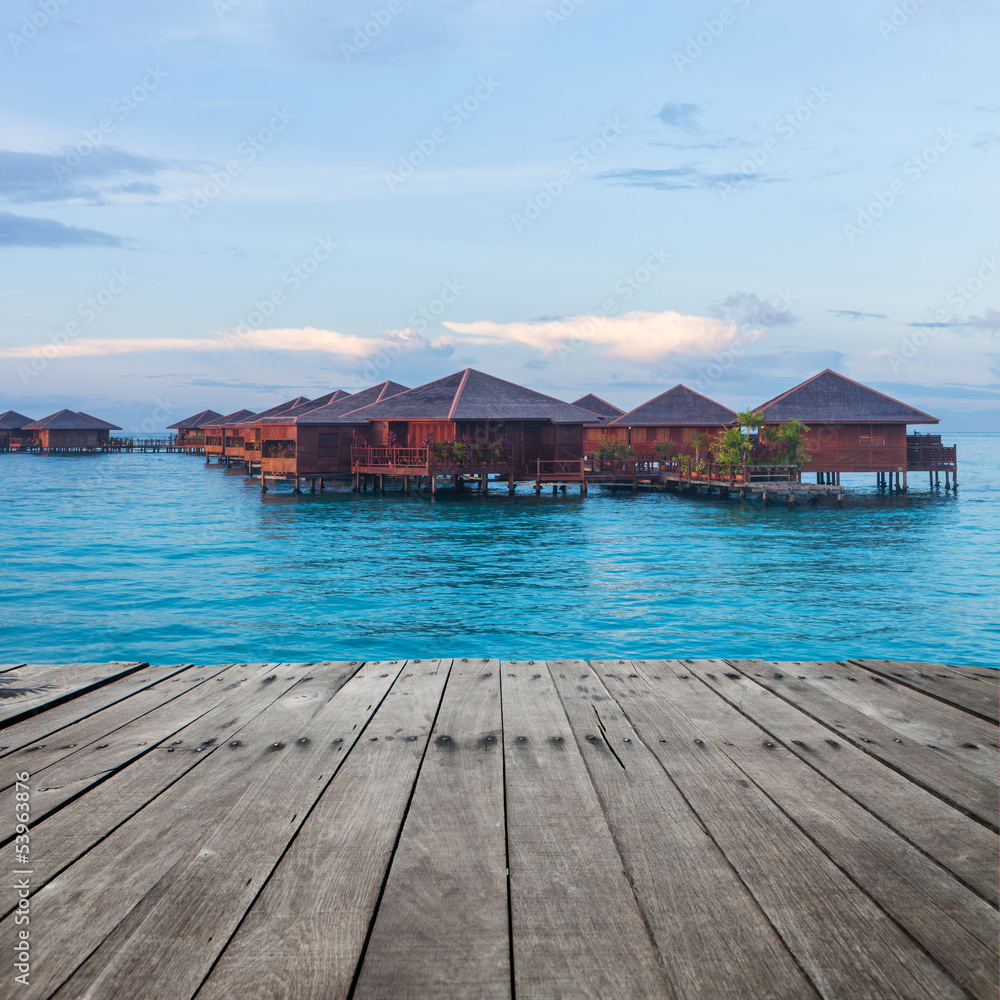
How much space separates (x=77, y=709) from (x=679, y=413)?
47694mm

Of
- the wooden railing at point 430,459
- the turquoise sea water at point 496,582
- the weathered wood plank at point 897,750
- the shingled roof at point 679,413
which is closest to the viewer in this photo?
the weathered wood plank at point 897,750

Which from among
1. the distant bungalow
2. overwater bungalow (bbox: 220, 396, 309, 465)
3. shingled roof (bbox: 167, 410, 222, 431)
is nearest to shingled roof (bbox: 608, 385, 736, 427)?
the distant bungalow

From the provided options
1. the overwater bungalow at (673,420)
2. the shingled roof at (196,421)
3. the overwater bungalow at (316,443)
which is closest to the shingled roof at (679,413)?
the overwater bungalow at (673,420)

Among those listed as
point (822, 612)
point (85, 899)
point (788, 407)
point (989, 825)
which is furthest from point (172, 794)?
point (788, 407)

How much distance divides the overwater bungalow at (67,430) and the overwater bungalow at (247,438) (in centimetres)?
2228

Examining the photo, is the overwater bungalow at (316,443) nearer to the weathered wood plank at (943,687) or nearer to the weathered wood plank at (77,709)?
the weathered wood plank at (77,709)

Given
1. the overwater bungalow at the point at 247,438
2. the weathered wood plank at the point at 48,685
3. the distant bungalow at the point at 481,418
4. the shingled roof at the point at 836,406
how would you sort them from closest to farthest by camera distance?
1. the weathered wood plank at the point at 48,685
2. the distant bungalow at the point at 481,418
3. the shingled roof at the point at 836,406
4. the overwater bungalow at the point at 247,438

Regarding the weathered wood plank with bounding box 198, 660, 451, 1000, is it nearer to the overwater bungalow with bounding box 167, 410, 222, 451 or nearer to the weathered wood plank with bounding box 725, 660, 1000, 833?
the weathered wood plank with bounding box 725, 660, 1000, 833

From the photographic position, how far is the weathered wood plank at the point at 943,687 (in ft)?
10.5

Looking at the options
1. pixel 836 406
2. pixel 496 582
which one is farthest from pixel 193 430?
pixel 496 582

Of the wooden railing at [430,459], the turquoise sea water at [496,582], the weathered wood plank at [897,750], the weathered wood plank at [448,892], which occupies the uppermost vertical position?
the wooden railing at [430,459]

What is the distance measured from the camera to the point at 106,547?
86.9ft

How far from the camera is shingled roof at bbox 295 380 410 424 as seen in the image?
1708 inches

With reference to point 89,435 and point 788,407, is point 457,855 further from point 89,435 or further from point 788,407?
point 89,435
